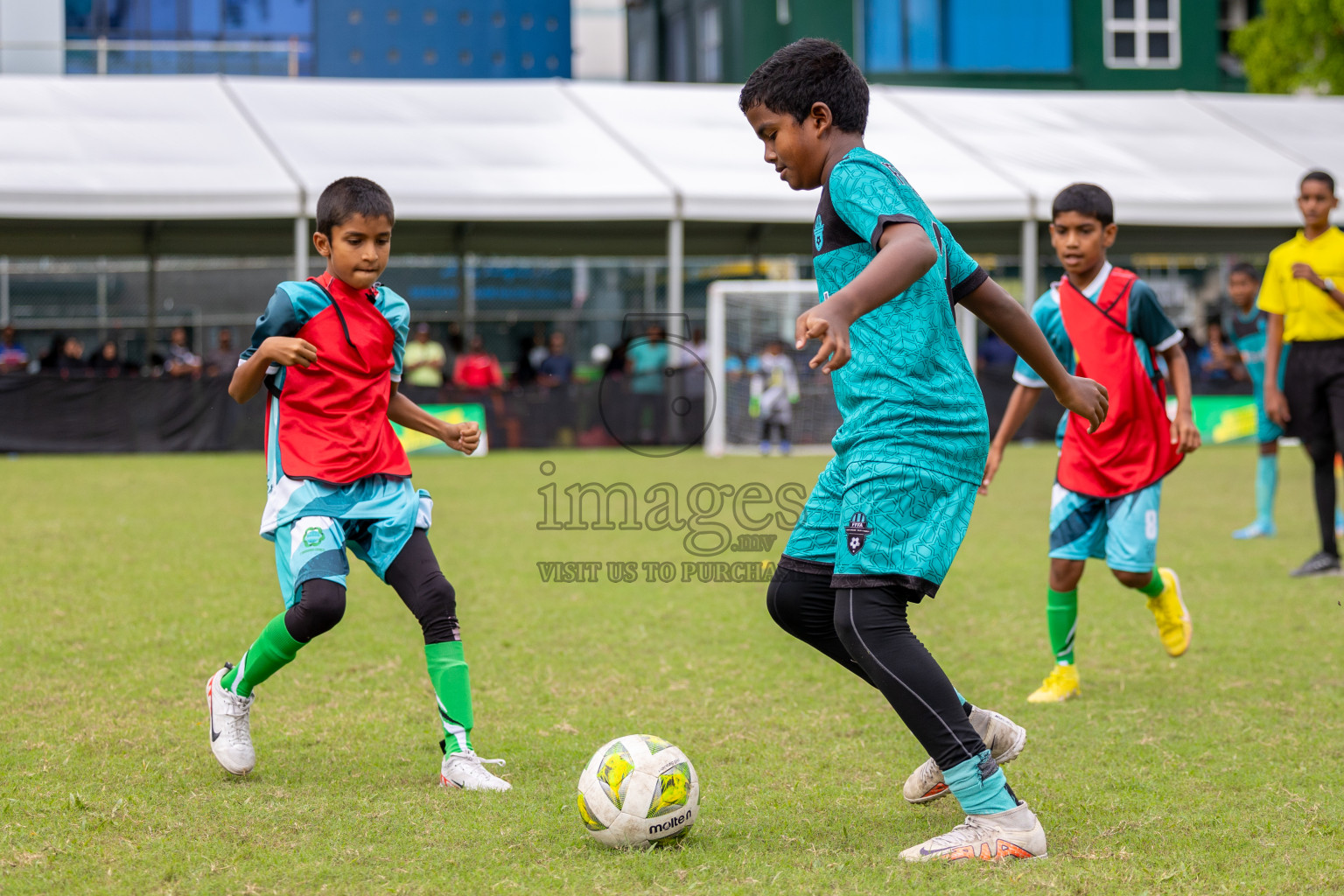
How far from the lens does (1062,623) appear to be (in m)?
4.87

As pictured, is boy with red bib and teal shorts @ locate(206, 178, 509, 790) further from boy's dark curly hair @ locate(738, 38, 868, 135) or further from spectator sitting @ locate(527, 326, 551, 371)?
spectator sitting @ locate(527, 326, 551, 371)

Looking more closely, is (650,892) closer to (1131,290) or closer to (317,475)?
(317,475)

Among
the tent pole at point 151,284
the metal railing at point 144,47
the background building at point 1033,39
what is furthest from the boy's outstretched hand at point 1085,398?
the background building at point 1033,39

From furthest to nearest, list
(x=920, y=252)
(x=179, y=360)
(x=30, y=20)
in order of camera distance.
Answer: (x=30, y=20) → (x=179, y=360) → (x=920, y=252)

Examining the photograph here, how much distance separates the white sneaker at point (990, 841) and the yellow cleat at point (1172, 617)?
86.7 inches

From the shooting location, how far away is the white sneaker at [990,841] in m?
2.99

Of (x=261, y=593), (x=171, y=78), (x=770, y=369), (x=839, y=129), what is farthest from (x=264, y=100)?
(x=839, y=129)

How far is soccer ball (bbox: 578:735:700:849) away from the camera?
3.15 metres

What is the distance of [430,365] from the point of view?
18188 millimetres

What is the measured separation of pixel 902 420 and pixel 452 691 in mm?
1547

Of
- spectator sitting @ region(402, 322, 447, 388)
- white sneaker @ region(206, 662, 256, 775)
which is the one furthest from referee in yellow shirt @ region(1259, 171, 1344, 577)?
spectator sitting @ region(402, 322, 447, 388)

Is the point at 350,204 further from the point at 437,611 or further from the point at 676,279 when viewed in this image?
the point at 676,279

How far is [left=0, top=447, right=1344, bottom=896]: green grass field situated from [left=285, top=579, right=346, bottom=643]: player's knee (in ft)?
1.38

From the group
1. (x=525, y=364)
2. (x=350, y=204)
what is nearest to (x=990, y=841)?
(x=350, y=204)
